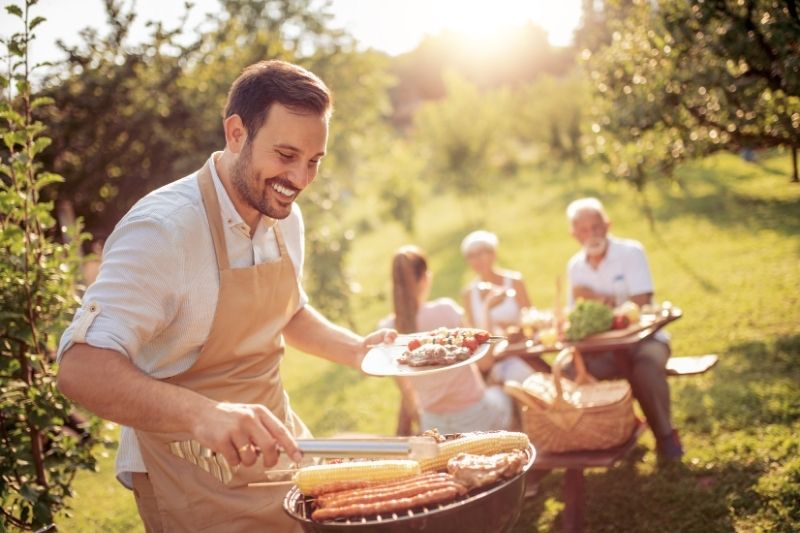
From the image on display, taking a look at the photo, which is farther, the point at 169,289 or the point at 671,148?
the point at 671,148

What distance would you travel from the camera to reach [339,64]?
20203mm

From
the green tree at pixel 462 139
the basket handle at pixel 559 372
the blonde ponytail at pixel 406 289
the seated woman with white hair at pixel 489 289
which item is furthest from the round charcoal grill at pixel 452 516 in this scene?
the green tree at pixel 462 139

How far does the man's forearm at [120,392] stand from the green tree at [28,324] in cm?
200

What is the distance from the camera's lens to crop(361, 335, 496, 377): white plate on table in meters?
2.53

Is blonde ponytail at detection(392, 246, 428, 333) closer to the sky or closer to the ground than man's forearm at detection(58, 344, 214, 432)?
closer to the ground

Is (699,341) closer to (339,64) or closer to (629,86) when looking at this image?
(629,86)

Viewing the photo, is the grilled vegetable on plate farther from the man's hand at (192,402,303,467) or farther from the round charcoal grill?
the man's hand at (192,402,303,467)

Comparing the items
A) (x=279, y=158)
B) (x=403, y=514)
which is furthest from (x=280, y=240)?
(x=403, y=514)

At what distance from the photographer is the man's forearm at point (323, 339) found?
121 inches

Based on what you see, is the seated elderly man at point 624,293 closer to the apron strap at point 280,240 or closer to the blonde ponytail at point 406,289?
the blonde ponytail at point 406,289

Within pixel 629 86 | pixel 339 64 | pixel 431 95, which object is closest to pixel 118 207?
pixel 629 86

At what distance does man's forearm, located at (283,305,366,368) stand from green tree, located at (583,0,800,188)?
334 centimetres

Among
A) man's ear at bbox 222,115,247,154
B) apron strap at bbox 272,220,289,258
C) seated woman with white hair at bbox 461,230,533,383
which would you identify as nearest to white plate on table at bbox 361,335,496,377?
apron strap at bbox 272,220,289,258

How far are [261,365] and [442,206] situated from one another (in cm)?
2906
